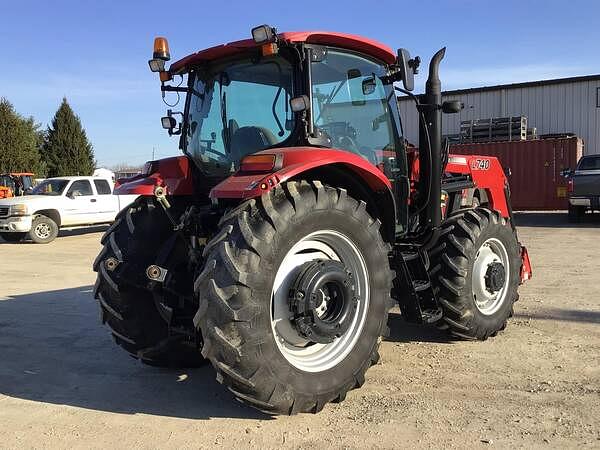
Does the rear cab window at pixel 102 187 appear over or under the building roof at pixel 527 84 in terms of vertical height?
under

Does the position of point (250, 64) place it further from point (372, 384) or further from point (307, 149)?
point (372, 384)

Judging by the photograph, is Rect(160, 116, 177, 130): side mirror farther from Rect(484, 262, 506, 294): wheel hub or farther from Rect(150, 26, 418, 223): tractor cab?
Rect(484, 262, 506, 294): wheel hub

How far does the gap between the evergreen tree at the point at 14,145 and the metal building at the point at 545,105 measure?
1111 inches

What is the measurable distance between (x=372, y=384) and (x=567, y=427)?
1315 millimetres

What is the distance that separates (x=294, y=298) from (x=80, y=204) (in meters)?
14.6

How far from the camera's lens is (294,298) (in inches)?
141

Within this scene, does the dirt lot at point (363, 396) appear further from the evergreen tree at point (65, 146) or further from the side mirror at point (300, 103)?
the evergreen tree at point (65, 146)

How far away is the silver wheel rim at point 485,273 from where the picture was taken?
5.17 m

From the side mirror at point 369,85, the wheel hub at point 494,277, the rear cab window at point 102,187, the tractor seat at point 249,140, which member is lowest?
the wheel hub at point 494,277

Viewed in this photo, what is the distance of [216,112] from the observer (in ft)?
14.4

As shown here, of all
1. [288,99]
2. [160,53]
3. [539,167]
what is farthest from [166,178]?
[539,167]

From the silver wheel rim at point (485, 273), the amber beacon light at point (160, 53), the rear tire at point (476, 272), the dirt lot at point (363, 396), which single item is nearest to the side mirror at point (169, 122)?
the amber beacon light at point (160, 53)

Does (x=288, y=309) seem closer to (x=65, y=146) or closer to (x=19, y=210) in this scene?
(x=19, y=210)

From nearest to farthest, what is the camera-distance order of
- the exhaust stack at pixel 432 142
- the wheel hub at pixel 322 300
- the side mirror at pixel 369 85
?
the wheel hub at pixel 322 300 → the side mirror at pixel 369 85 → the exhaust stack at pixel 432 142
